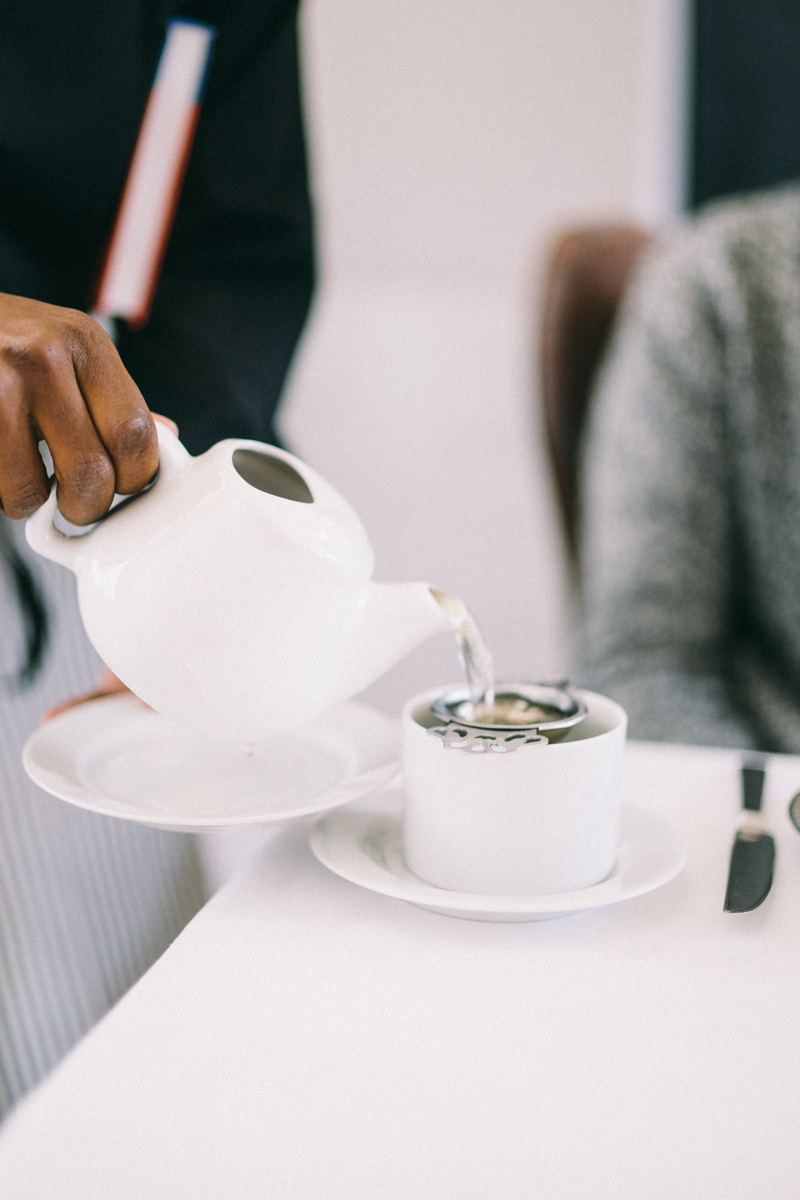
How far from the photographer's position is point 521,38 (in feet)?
5.19

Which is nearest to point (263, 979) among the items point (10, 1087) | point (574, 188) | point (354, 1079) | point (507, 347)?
point (354, 1079)

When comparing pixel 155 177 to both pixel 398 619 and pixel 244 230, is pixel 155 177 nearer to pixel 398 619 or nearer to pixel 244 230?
pixel 244 230

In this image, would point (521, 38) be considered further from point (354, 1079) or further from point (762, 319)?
point (354, 1079)

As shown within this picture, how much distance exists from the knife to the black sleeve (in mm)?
385

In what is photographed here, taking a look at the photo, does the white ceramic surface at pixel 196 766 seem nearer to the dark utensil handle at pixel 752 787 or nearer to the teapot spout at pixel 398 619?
the teapot spout at pixel 398 619

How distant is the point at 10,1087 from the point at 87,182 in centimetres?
63

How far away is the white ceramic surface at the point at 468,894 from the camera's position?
32 centimetres

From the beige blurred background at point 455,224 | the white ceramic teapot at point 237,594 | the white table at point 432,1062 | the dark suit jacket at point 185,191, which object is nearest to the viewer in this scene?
the white table at point 432,1062

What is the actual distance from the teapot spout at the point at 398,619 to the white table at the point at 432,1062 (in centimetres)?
10

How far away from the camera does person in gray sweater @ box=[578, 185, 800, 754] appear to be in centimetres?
90

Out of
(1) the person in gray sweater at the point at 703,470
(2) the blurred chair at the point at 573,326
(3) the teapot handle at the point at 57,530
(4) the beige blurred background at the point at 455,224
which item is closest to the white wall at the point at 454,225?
(4) the beige blurred background at the point at 455,224

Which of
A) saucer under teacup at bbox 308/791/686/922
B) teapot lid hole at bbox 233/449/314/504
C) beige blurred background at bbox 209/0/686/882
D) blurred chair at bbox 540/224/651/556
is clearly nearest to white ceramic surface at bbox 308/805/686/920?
saucer under teacup at bbox 308/791/686/922

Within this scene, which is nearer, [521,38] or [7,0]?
[7,0]

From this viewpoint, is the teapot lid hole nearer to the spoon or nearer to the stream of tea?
the stream of tea
